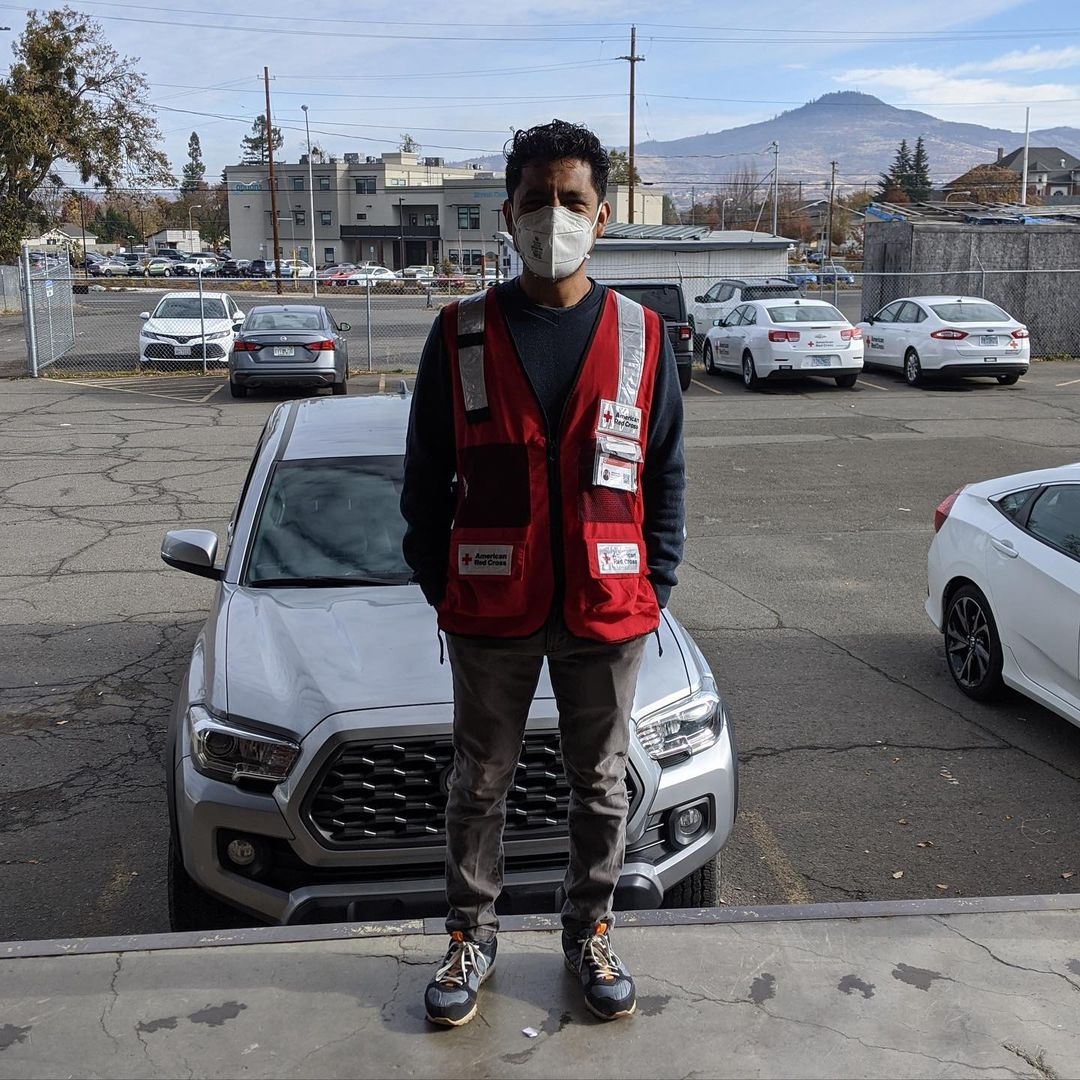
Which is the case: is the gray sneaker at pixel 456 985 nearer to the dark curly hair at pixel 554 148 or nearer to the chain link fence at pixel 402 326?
the dark curly hair at pixel 554 148

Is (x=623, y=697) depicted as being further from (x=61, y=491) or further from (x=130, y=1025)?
(x=61, y=491)

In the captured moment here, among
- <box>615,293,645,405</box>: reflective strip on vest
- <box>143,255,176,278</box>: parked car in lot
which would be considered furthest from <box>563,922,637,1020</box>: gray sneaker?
<box>143,255,176,278</box>: parked car in lot

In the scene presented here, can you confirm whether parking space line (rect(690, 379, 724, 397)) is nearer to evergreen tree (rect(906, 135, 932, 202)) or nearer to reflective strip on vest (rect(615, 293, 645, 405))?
reflective strip on vest (rect(615, 293, 645, 405))

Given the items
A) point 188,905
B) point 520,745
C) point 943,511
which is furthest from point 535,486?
point 943,511

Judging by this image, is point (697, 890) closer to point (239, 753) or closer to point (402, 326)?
point (239, 753)

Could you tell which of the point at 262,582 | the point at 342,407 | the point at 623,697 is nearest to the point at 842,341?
the point at 342,407

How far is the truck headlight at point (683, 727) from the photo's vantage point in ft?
12.3

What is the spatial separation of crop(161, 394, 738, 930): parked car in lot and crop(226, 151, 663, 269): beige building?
105763 millimetres

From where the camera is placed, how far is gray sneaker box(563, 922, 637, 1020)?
123 inches

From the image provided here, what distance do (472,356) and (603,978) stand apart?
5.24 feet

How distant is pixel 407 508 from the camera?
9.90 ft

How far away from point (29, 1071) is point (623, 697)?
1.69 m

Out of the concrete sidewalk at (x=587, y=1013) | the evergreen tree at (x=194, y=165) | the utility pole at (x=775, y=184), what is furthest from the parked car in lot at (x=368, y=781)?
the evergreen tree at (x=194, y=165)

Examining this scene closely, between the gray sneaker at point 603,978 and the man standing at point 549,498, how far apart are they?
179 mm
